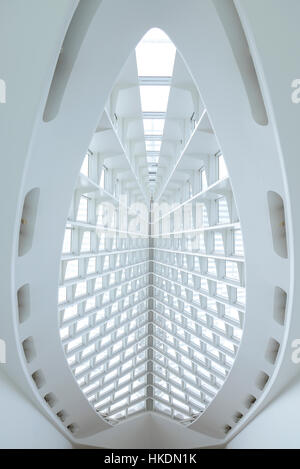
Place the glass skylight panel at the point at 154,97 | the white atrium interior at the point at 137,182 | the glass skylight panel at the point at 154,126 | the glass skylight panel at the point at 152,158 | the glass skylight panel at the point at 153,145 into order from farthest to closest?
the glass skylight panel at the point at 152,158, the glass skylight panel at the point at 153,145, the glass skylight panel at the point at 154,126, the glass skylight panel at the point at 154,97, the white atrium interior at the point at 137,182

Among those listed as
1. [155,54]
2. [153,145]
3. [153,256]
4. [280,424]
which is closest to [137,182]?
[153,145]

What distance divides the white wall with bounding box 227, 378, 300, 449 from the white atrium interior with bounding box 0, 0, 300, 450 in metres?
0.07

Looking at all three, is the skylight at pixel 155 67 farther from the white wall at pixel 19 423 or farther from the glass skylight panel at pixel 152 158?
the white wall at pixel 19 423

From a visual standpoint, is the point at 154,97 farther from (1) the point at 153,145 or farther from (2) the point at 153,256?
(2) the point at 153,256

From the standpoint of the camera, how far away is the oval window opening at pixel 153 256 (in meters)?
10.4

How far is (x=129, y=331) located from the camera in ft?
67.2

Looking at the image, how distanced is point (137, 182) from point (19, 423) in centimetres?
1206

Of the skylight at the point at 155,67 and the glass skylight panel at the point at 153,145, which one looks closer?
the skylight at the point at 155,67

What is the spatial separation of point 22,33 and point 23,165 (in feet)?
5.92

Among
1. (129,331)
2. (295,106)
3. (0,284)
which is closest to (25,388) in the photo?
(0,284)

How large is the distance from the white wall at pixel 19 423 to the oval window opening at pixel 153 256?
2523mm

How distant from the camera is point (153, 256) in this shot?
28.0 meters

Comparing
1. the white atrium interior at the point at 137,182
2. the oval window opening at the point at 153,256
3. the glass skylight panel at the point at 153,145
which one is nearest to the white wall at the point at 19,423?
the white atrium interior at the point at 137,182

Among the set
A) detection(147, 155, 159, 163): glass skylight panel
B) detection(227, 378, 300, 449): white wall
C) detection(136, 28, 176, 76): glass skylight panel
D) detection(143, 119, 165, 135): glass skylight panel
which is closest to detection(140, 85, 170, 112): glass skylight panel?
detection(136, 28, 176, 76): glass skylight panel
